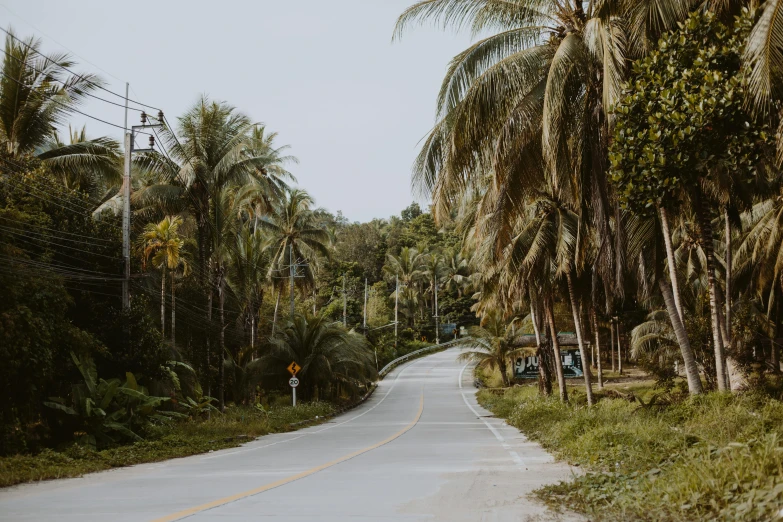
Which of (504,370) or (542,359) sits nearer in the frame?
(542,359)

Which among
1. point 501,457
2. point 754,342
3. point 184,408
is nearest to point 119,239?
point 184,408

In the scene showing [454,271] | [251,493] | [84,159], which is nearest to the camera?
[251,493]

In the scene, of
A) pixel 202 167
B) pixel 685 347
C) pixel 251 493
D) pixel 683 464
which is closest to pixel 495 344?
pixel 202 167

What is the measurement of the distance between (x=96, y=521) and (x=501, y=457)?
27.5 feet

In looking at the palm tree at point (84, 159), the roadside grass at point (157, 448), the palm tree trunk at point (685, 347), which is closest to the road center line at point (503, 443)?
the palm tree trunk at point (685, 347)

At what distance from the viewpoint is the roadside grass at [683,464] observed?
5.80m

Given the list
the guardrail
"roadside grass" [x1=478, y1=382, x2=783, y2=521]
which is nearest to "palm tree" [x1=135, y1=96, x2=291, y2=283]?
"roadside grass" [x1=478, y1=382, x2=783, y2=521]

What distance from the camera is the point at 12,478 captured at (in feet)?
34.4

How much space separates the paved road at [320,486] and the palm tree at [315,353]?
18.1m

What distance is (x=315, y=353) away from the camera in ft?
123

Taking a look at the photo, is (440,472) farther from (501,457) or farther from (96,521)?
(96,521)

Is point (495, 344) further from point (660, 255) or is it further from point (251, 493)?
point (251, 493)

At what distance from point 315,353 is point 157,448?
21.4 meters

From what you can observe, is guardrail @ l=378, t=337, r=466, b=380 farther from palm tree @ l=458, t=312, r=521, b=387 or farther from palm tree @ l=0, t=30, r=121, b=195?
palm tree @ l=0, t=30, r=121, b=195
